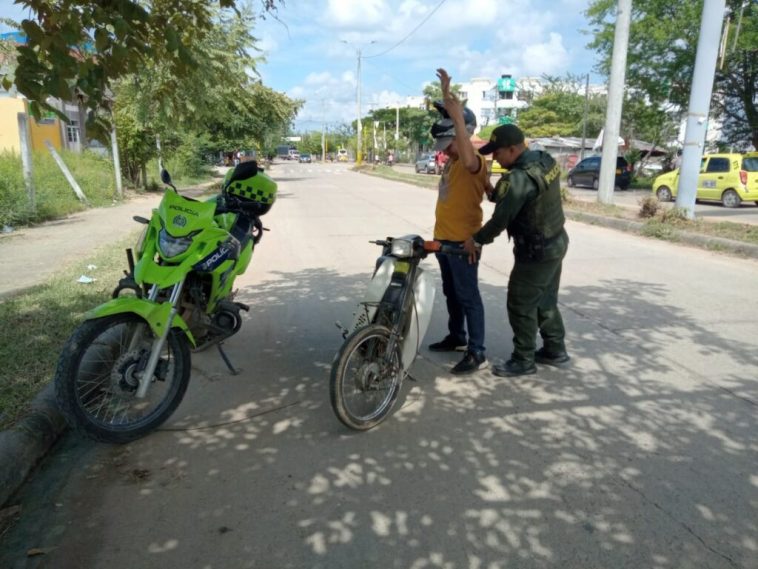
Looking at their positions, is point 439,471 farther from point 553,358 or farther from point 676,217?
point 676,217

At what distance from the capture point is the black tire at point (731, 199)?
1703 cm

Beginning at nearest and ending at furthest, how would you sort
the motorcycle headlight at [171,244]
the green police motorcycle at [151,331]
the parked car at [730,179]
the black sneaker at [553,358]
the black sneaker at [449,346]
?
the green police motorcycle at [151,331] < the motorcycle headlight at [171,244] < the black sneaker at [553,358] < the black sneaker at [449,346] < the parked car at [730,179]

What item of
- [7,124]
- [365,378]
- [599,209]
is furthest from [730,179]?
[7,124]

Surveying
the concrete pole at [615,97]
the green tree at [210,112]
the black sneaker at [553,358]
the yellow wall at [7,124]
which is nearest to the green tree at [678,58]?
the concrete pole at [615,97]

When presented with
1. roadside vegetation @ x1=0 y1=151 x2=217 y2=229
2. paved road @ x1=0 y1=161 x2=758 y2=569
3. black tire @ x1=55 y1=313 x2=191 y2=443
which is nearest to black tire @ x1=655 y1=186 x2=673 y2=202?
paved road @ x1=0 y1=161 x2=758 y2=569

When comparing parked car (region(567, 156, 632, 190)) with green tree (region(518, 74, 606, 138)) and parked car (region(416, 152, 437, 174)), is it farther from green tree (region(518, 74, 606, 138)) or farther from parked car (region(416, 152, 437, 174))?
green tree (region(518, 74, 606, 138))

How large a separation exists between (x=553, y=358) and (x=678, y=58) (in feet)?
77.6

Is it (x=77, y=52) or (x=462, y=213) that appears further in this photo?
(x=462, y=213)

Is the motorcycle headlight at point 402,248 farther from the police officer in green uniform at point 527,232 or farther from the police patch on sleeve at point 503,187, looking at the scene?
the police patch on sleeve at point 503,187

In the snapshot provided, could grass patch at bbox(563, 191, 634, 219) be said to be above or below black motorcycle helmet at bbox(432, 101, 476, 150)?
below

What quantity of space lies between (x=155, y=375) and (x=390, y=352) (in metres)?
1.35

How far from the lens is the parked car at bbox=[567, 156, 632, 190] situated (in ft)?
82.4

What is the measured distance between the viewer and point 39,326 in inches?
192

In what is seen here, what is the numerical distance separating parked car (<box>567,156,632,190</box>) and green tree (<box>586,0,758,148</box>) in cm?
321
